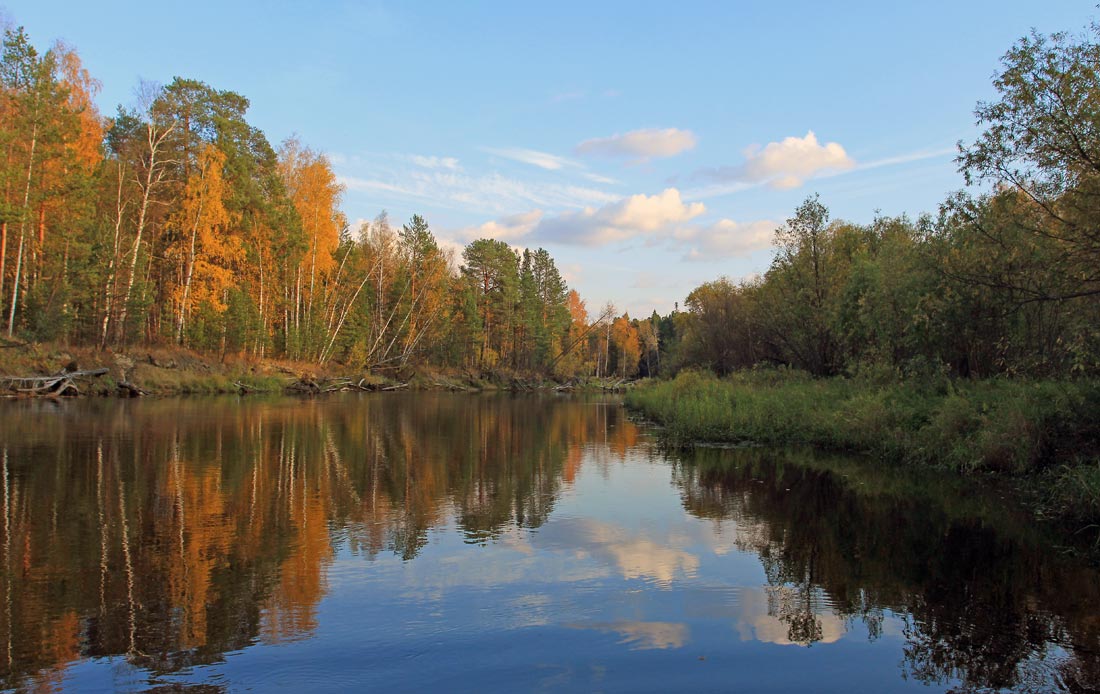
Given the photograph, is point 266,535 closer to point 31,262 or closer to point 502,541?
point 502,541

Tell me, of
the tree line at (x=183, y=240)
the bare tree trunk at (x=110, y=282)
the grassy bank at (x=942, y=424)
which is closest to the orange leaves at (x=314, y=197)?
the tree line at (x=183, y=240)

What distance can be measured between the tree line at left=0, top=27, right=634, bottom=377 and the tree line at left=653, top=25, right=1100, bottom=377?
34.0 meters

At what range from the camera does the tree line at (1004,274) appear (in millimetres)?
11820

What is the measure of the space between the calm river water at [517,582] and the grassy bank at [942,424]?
117 centimetres

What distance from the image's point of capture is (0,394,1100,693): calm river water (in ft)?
17.1

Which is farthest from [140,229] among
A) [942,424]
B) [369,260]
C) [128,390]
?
[942,424]

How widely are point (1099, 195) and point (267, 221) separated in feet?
145

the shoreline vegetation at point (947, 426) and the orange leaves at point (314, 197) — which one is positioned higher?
the orange leaves at point (314, 197)

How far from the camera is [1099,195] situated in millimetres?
11273

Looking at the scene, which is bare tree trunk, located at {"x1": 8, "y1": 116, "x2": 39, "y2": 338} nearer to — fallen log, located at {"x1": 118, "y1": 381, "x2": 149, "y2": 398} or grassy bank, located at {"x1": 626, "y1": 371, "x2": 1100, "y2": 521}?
fallen log, located at {"x1": 118, "y1": 381, "x2": 149, "y2": 398}

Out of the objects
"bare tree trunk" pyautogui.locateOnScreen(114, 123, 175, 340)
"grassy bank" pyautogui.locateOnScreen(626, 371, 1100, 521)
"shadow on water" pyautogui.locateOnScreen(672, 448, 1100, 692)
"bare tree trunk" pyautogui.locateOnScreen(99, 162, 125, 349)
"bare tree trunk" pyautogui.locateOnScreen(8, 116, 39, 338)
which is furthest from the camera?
"bare tree trunk" pyautogui.locateOnScreen(114, 123, 175, 340)

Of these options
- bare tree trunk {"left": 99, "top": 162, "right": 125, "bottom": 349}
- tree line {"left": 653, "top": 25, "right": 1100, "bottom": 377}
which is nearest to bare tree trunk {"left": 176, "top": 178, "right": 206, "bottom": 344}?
bare tree trunk {"left": 99, "top": 162, "right": 125, "bottom": 349}

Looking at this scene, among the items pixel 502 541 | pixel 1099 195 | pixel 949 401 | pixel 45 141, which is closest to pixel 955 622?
pixel 502 541

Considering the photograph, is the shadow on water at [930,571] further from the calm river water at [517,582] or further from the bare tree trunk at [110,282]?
the bare tree trunk at [110,282]
